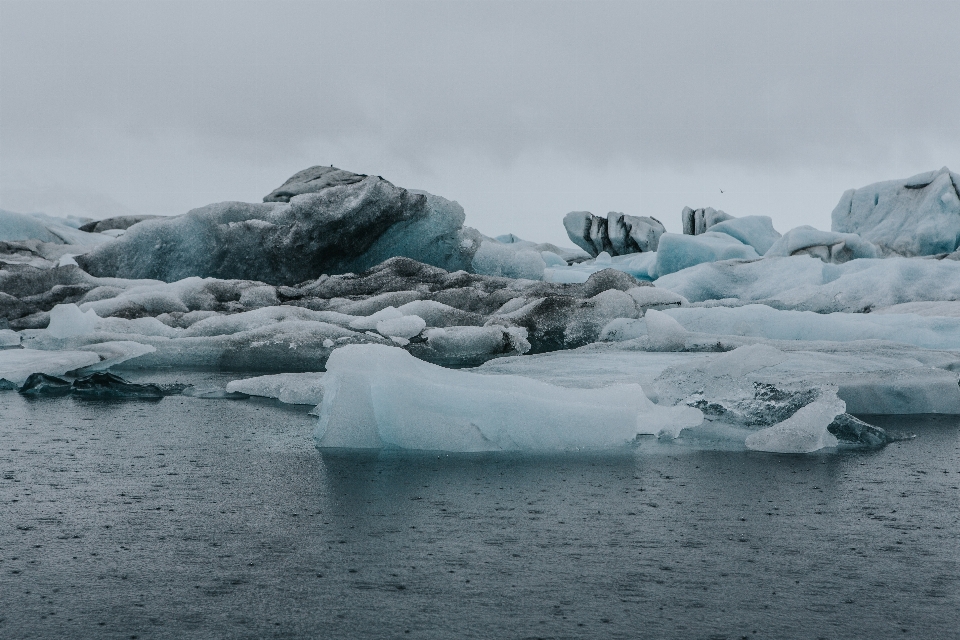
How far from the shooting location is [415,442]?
14.4 feet

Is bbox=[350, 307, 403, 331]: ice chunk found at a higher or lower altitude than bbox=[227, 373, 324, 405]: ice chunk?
higher

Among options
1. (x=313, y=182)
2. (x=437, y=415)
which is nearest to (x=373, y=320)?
(x=437, y=415)

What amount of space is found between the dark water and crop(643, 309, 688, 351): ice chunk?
436 cm

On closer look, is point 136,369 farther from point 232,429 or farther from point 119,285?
point 119,285

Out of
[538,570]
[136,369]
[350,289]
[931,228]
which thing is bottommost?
[538,570]

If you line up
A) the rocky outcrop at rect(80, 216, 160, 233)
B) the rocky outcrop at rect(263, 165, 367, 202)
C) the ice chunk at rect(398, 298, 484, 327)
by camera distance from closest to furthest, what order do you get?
the ice chunk at rect(398, 298, 484, 327) → the rocky outcrop at rect(263, 165, 367, 202) → the rocky outcrop at rect(80, 216, 160, 233)

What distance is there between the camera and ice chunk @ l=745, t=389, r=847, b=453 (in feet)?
14.6

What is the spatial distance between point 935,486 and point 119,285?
12479 mm

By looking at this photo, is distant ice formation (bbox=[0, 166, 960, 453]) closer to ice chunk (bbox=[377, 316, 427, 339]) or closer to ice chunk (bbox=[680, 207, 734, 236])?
ice chunk (bbox=[377, 316, 427, 339])

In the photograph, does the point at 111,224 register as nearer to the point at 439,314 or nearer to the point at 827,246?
the point at 439,314

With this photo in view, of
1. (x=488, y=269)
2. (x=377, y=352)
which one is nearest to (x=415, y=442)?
(x=377, y=352)

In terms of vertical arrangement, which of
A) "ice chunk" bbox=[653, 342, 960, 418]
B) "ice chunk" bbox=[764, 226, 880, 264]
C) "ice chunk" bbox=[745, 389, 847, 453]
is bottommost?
"ice chunk" bbox=[745, 389, 847, 453]

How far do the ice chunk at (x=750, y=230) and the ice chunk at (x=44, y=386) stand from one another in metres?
20.2

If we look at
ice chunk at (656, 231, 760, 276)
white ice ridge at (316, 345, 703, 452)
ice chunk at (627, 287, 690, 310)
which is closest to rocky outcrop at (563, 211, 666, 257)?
ice chunk at (656, 231, 760, 276)
